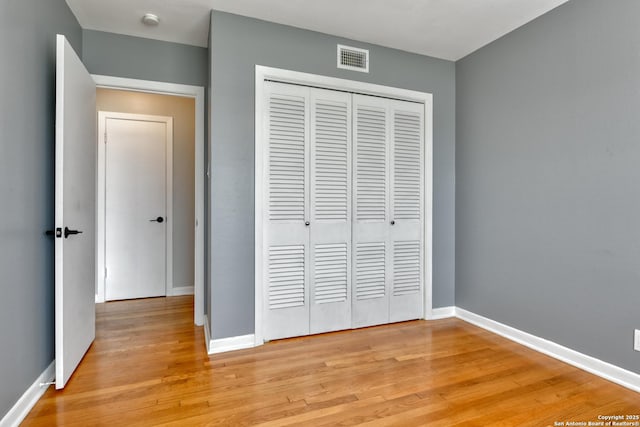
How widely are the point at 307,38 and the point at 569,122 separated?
6.76 feet

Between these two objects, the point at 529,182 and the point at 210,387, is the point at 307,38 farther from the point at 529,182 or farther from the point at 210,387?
the point at 210,387

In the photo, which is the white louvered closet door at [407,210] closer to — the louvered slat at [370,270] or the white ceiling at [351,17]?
the louvered slat at [370,270]

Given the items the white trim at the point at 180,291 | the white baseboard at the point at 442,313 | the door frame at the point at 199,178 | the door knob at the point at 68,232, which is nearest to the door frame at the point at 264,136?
the white baseboard at the point at 442,313

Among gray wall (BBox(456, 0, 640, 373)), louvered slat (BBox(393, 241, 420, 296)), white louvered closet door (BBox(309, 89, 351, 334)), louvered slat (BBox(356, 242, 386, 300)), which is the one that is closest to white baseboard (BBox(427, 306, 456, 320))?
gray wall (BBox(456, 0, 640, 373))

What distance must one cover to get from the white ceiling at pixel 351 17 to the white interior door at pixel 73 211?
0.59 m

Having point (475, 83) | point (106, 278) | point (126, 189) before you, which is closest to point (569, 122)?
point (475, 83)

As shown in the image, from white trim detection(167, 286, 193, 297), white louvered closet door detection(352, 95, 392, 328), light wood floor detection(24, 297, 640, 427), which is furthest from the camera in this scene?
white trim detection(167, 286, 193, 297)

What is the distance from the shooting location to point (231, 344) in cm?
260

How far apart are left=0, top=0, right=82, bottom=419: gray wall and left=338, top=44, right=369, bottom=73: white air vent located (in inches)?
80.1

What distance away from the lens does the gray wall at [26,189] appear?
1.65 metres

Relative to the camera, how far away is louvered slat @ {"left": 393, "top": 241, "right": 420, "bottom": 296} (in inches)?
127

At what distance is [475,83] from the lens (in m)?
3.21

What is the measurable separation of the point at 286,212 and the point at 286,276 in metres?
0.52

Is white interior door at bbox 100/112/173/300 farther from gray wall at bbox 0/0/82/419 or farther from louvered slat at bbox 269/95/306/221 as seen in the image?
louvered slat at bbox 269/95/306/221
